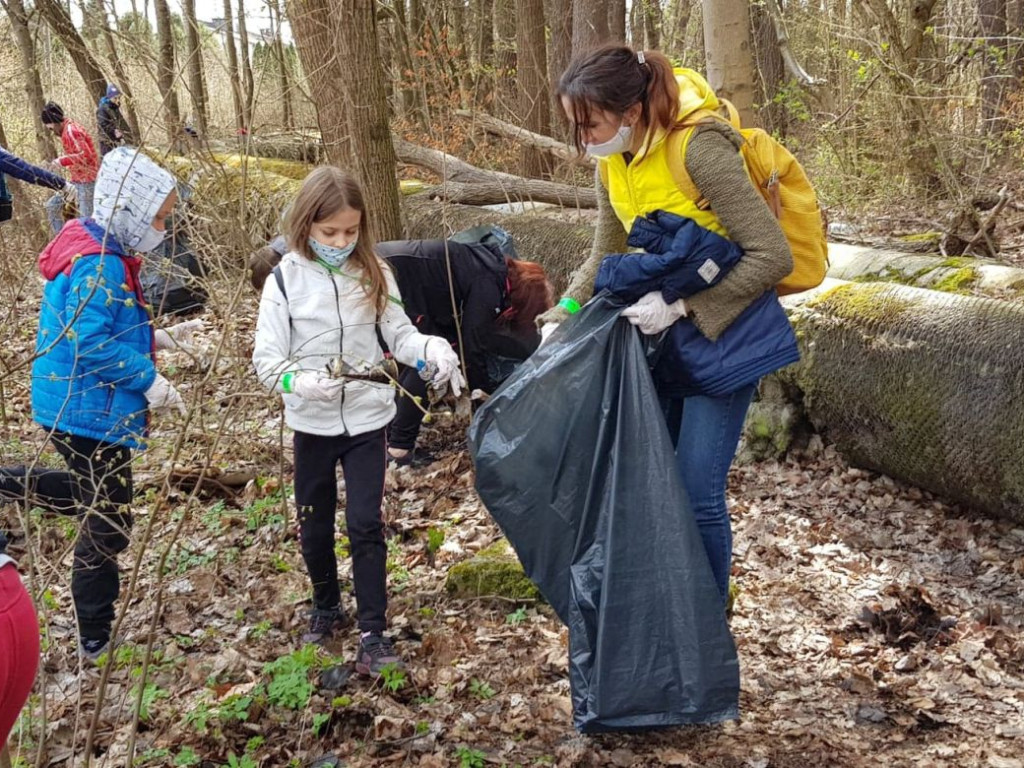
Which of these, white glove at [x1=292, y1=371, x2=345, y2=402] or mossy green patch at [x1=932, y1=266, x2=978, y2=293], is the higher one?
white glove at [x1=292, y1=371, x2=345, y2=402]

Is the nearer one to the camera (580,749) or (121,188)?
(580,749)

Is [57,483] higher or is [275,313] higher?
[275,313]

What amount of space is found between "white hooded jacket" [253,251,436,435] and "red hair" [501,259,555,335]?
1.72 metres

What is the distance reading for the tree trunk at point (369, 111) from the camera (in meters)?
5.43

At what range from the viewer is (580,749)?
8.85ft

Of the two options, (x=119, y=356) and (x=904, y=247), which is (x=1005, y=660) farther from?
(x=904, y=247)

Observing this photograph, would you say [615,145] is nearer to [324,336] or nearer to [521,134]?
[324,336]

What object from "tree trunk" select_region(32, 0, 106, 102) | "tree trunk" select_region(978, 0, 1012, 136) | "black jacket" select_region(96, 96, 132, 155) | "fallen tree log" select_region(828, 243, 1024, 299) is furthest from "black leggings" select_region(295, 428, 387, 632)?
"tree trunk" select_region(978, 0, 1012, 136)

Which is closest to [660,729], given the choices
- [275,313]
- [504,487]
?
[504,487]

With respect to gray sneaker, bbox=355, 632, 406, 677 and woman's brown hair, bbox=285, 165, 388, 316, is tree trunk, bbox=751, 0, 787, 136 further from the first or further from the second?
gray sneaker, bbox=355, 632, 406, 677

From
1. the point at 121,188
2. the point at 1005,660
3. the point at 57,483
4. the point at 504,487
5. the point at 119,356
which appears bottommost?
the point at 1005,660

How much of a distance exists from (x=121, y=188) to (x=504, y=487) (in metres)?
1.62

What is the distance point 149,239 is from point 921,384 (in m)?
3.14

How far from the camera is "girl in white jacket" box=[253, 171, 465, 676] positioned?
301cm
